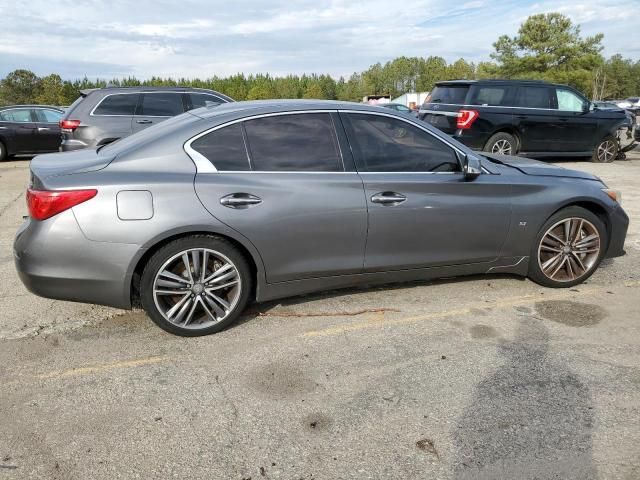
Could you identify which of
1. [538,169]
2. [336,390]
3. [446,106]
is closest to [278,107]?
[336,390]

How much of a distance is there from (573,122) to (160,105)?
Answer: 871 centimetres

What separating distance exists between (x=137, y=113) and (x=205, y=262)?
661 centimetres

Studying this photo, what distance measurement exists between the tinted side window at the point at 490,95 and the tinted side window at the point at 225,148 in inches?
321

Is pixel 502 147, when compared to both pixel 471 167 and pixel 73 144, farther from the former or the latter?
pixel 73 144

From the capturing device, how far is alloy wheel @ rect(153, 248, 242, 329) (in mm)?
3398

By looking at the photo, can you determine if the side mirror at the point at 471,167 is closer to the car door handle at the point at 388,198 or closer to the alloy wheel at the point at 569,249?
the car door handle at the point at 388,198

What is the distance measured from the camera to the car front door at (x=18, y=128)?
43.3ft

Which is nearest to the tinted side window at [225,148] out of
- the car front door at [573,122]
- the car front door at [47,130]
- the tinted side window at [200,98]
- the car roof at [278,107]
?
the car roof at [278,107]

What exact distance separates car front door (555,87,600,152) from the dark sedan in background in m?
12.1

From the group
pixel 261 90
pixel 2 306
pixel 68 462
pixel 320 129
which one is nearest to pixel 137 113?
pixel 2 306

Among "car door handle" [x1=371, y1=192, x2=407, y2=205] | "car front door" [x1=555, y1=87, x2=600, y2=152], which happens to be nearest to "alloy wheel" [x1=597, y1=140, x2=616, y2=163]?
"car front door" [x1=555, y1=87, x2=600, y2=152]

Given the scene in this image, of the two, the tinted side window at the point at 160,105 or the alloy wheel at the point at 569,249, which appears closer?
the alloy wheel at the point at 569,249

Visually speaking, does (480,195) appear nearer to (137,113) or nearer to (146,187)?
(146,187)

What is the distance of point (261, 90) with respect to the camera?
273 feet
